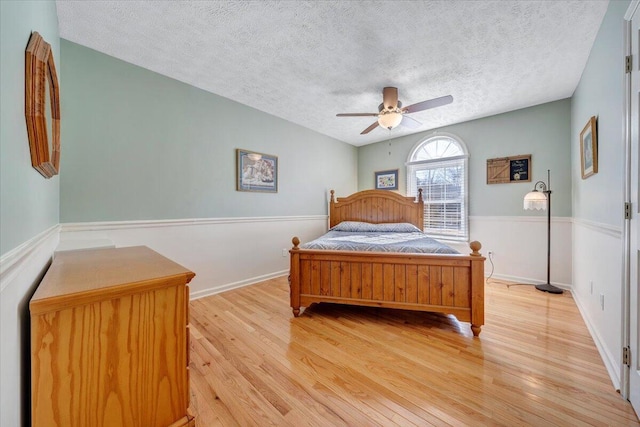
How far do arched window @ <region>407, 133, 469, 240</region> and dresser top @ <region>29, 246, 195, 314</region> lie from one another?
168 inches

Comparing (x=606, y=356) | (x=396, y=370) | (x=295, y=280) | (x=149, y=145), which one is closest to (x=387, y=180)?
(x=295, y=280)

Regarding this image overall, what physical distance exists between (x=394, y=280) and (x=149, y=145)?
9.37 feet

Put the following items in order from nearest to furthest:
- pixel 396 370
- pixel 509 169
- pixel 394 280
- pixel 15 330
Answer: pixel 15 330, pixel 396 370, pixel 394 280, pixel 509 169

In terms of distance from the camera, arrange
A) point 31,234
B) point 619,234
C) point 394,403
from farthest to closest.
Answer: point 619,234, point 394,403, point 31,234

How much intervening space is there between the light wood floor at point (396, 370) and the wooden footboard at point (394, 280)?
20 centimetres

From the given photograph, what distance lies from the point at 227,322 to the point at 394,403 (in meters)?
1.61

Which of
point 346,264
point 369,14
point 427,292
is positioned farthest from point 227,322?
point 369,14

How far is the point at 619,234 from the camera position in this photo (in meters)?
1.51

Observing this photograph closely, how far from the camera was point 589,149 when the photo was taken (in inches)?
86.7

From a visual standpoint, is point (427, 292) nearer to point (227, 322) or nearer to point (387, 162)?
point (227, 322)

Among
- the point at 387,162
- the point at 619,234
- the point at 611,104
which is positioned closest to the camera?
the point at 619,234

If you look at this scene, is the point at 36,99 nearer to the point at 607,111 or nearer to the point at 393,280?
the point at 393,280

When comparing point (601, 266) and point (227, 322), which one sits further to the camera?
point (227, 322)

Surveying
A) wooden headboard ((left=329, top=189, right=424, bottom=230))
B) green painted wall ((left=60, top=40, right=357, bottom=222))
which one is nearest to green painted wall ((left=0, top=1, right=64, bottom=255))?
green painted wall ((left=60, top=40, right=357, bottom=222))
